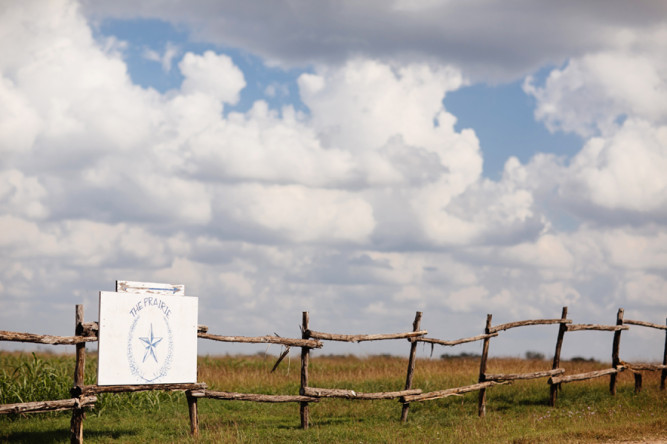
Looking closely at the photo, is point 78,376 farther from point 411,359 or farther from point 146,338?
point 411,359

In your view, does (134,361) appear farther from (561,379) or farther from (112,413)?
(561,379)

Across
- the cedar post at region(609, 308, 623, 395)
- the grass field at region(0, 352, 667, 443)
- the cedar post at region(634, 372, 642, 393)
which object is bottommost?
the grass field at region(0, 352, 667, 443)

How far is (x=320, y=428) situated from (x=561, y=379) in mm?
6787

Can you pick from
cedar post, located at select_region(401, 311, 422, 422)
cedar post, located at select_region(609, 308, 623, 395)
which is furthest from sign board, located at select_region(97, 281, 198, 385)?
cedar post, located at select_region(609, 308, 623, 395)

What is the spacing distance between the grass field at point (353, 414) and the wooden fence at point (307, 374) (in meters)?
0.53

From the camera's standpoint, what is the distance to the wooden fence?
1135 cm

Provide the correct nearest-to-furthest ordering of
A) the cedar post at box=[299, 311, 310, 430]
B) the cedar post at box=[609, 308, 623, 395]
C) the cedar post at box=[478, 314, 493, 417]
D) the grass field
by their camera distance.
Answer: the grass field, the cedar post at box=[299, 311, 310, 430], the cedar post at box=[478, 314, 493, 417], the cedar post at box=[609, 308, 623, 395]

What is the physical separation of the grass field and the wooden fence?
53 cm

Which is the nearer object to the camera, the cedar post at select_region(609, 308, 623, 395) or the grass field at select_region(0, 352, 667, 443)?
the grass field at select_region(0, 352, 667, 443)

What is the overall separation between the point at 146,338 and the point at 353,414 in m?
5.81

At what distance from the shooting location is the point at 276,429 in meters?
13.6

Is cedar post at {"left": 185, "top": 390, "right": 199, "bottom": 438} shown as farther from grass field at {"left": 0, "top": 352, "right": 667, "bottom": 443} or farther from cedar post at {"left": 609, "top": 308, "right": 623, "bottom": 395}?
cedar post at {"left": 609, "top": 308, "right": 623, "bottom": 395}

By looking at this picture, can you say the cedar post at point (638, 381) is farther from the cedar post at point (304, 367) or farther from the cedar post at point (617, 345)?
the cedar post at point (304, 367)

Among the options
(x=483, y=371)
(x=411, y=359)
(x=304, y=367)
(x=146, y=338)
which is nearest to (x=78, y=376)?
(x=146, y=338)
